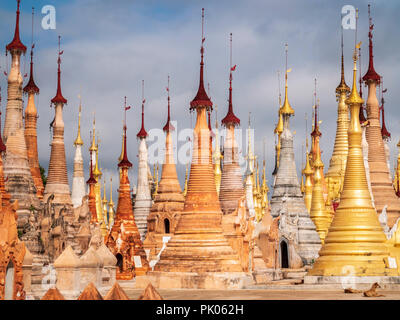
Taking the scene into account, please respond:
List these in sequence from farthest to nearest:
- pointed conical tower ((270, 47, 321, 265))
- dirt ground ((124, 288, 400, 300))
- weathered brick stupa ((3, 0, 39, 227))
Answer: pointed conical tower ((270, 47, 321, 265)), weathered brick stupa ((3, 0, 39, 227)), dirt ground ((124, 288, 400, 300))

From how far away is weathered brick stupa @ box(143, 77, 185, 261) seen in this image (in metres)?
48.0

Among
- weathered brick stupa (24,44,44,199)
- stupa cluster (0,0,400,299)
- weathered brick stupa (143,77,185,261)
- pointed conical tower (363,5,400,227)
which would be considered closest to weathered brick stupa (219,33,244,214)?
stupa cluster (0,0,400,299)

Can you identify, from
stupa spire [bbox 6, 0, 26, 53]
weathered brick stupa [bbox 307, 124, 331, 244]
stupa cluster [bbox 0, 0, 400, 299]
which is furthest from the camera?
weathered brick stupa [bbox 307, 124, 331, 244]

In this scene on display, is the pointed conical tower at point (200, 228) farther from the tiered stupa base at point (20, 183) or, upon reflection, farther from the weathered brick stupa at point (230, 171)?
the tiered stupa base at point (20, 183)

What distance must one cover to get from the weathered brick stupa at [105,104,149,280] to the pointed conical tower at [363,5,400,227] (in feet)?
51.8

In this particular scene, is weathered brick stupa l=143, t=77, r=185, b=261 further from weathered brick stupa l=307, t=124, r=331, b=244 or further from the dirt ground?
the dirt ground

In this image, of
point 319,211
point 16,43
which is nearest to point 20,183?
point 16,43

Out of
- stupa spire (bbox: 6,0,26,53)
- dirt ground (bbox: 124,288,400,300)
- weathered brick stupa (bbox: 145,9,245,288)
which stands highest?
stupa spire (bbox: 6,0,26,53)

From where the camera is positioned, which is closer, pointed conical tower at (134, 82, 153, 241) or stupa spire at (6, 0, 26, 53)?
stupa spire at (6, 0, 26, 53)

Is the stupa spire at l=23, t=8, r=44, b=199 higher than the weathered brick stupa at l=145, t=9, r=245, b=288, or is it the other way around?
the stupa spire at l=23, t=8, r=44, b=199

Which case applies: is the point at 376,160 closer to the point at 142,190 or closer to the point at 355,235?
the point at 142,190

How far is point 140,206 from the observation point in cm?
5741

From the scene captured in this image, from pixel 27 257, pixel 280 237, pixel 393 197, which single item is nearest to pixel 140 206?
pixel 280 237
